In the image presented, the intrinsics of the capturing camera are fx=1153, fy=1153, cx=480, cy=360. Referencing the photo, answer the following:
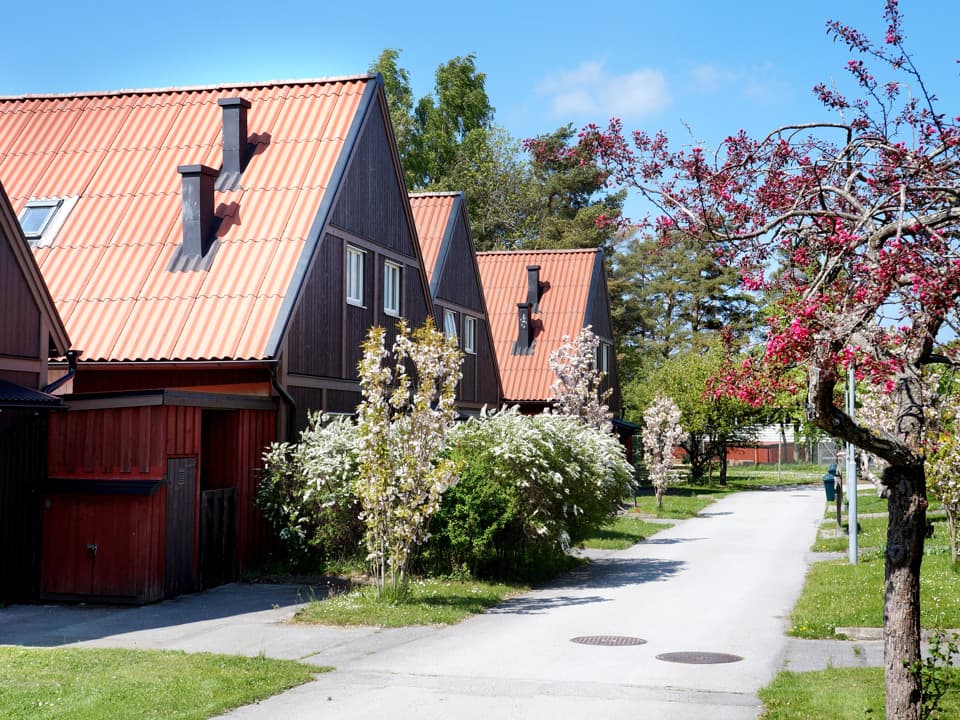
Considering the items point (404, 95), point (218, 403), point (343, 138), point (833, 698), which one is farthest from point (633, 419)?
point (833, 698)

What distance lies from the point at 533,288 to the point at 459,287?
10255 millimetres

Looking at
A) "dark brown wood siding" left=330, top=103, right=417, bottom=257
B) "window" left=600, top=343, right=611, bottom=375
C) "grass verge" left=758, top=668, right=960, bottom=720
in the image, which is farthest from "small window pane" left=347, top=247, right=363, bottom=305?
"window" left=600, top=343, right=611, bottom=375

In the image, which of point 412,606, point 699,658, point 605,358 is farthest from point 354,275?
point 605,358

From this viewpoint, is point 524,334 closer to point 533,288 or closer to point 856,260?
point 533,288

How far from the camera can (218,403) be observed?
55.6 ft

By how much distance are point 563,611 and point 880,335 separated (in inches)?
358

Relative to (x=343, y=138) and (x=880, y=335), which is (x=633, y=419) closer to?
(x=343, y=138)

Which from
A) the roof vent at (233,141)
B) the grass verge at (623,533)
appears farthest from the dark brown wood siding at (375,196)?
the grass verge at (623,533)

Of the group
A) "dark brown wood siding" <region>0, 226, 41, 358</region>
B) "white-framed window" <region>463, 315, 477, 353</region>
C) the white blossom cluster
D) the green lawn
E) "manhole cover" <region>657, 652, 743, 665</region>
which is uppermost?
"white-framed window" <region>463, 315, 477, 353</region>

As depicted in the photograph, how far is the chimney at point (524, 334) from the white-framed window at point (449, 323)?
30.1 feet

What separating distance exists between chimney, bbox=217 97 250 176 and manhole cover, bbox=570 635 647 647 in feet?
40.7

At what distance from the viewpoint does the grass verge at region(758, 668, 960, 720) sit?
8978 millimetres

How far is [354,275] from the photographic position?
2288 cm

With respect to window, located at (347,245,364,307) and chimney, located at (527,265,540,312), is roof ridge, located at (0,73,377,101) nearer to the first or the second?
window, located at (347,245,364,307)
